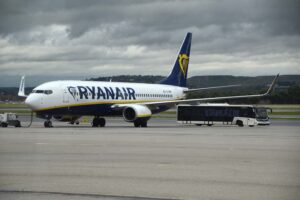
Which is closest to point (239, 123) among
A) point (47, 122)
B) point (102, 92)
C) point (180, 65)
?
point (180, 65)

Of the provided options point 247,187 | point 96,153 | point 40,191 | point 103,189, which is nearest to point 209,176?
point 247,187

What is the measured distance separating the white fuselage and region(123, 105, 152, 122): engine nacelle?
1.25m

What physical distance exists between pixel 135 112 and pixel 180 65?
480 inches

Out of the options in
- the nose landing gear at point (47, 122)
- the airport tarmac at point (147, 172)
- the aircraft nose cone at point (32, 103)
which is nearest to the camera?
the airport tarmac at point (147, 172)

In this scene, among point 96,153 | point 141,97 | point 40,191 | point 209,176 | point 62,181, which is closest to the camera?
point 40,191

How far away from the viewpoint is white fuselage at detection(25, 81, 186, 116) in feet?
136

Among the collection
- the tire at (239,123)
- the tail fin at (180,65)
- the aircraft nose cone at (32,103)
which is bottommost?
the tire at (239,123)

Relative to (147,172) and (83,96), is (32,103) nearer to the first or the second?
(83,96)

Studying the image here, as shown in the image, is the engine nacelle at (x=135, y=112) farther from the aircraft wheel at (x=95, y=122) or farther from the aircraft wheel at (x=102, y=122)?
the aircraft wheel at (x=95, y=122)

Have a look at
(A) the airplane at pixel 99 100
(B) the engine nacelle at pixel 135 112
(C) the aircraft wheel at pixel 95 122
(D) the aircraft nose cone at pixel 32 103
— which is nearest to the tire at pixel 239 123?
(A) the airplane at pixel 99 100

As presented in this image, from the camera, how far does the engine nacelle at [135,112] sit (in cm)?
4469

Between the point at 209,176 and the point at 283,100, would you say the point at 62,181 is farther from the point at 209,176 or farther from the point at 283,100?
the point at 283,100

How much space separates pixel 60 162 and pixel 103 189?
200 inches

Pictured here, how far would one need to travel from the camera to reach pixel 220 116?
51250mm
